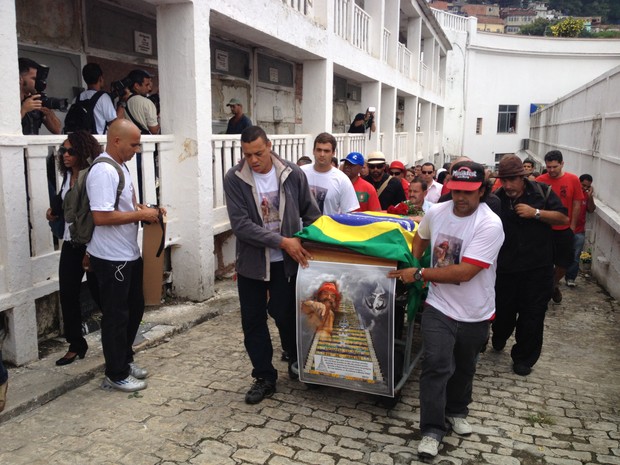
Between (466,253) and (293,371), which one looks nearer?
(466,253)

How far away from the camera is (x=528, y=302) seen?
15.3ft

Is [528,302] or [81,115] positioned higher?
[81,115]

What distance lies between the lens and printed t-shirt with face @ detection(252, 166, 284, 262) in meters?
3.84

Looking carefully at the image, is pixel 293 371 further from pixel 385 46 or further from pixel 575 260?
pixel 385 46

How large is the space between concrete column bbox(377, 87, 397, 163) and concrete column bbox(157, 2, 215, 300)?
31.0 feet

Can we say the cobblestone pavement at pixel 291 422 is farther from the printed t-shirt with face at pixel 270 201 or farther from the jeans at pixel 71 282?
the printed t-shirt with face at pixel 270 201

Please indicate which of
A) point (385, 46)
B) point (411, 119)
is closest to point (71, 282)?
point (385, 46)

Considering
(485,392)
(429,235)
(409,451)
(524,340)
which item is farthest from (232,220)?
(524,340)

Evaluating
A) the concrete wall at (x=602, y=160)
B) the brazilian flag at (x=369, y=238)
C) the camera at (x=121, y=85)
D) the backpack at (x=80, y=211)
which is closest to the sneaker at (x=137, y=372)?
the backpack at (x=80, y=211)

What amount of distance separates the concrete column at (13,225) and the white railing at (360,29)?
26.6 feet

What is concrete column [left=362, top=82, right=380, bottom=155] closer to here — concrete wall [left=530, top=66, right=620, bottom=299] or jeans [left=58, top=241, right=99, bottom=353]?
concrete wall [left=530, top=66, right=620, bottom=299]

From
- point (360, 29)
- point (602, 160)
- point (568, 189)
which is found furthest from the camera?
point (360, 29)

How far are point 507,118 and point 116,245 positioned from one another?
30134mm

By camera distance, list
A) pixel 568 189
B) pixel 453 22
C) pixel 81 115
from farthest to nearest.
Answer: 1. pixel 453 22
2. pixel 568 189
3. pixel 81 115
